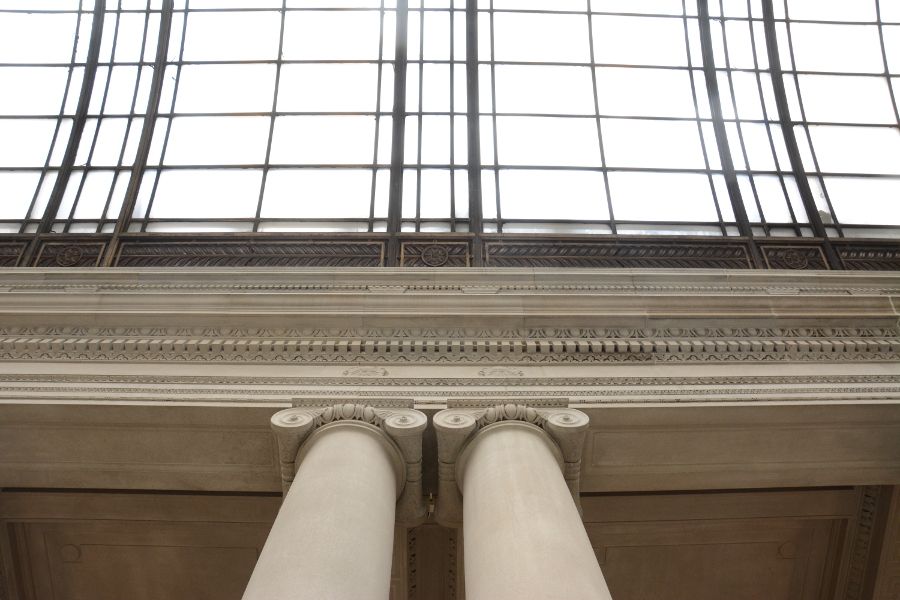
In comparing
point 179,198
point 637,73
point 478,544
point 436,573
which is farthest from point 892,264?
point 179,198

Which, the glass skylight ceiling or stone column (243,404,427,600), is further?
the glass skylight ceiling

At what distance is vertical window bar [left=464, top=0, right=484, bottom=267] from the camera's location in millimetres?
9375

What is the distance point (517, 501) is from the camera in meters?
4.42

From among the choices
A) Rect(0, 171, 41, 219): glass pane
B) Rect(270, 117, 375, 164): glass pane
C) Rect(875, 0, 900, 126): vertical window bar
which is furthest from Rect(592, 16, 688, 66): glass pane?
Rect(0, 171, 41, 219): glass pane

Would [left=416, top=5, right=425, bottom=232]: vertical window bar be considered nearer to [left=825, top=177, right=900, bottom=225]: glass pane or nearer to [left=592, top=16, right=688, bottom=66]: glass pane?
[left=592, top=16, right=688, bottom=66]: glass pane

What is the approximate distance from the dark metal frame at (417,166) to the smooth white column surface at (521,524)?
4250 millimetres

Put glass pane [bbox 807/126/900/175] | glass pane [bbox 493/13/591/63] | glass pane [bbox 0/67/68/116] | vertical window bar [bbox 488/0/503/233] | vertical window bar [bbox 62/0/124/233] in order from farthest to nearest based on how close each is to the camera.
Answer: glass pane [bbox 493/13/591/63] → glass pane [bbox 0/67/68/116] → glass pane [bbox 807/126/900/175] → vertical window bar [bbox 488/0/503/233] → vertical window bar [bbox 62/0/124/233]

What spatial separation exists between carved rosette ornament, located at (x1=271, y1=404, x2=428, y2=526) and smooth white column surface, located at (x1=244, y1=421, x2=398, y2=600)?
0.20 feet

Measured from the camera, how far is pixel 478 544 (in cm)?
427

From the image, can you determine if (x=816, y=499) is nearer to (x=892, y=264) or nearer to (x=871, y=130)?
(x=892, y=264)

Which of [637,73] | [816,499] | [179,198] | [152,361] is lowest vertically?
[816,499]

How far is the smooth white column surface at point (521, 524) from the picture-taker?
12.3 feet

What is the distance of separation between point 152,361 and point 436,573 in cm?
363

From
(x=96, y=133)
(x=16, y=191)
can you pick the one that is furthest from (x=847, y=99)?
(x=16, y=191)
